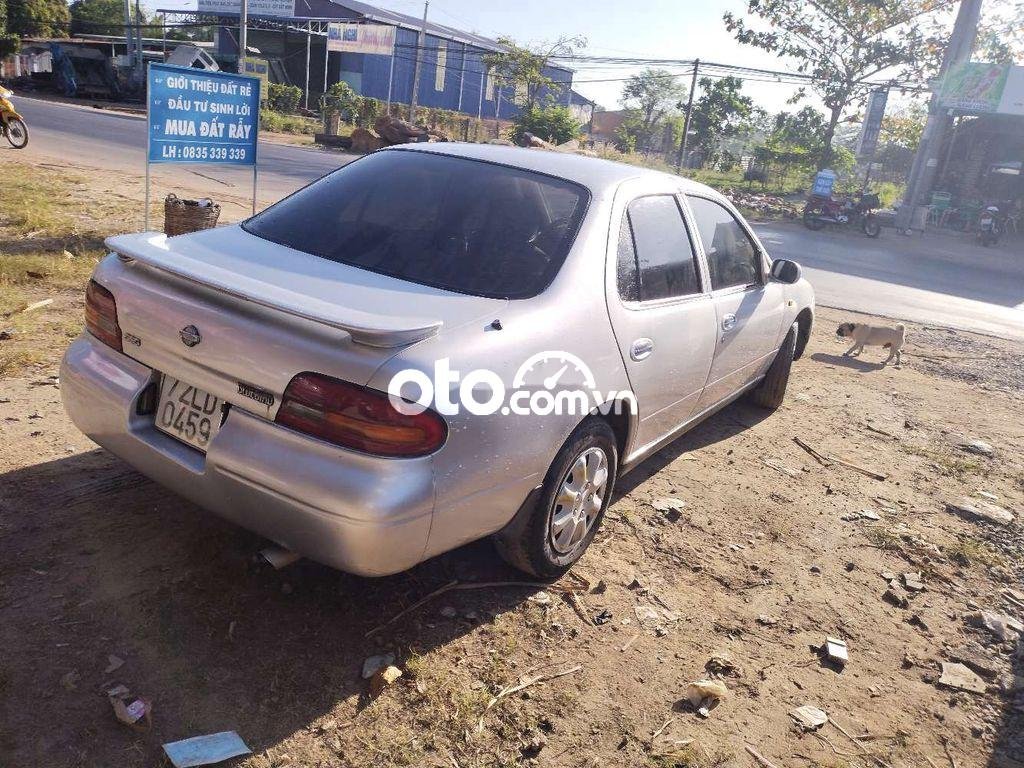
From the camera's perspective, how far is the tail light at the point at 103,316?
2.74m

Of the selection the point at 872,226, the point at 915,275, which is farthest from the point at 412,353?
the point at 872,226

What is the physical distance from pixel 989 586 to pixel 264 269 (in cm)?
351

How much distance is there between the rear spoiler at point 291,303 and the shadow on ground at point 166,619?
110 centimetres

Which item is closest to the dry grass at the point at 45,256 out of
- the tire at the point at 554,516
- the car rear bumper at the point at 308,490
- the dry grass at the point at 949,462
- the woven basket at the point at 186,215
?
the woven basket at the point at 186,215

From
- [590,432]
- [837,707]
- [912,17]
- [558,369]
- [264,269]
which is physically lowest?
[837,707]

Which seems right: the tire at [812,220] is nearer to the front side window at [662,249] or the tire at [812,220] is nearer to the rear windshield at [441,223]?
the front side window at [662,249]

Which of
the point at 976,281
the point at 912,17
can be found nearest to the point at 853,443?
the point at 976,281

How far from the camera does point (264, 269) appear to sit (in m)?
2.69

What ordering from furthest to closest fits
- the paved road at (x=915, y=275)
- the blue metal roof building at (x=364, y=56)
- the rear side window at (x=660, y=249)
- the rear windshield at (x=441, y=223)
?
the blue metal roof building at (x=364, y=56) → the paved road at (x=915, y=275) → the rear side window at (x=660, y=249) → the rear windshield at (x=441, y=223)

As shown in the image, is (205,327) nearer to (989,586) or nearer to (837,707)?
(837,707)

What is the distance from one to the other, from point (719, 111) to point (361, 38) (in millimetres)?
20379

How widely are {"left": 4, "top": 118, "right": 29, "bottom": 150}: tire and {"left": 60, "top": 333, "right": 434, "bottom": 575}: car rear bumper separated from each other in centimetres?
1449
